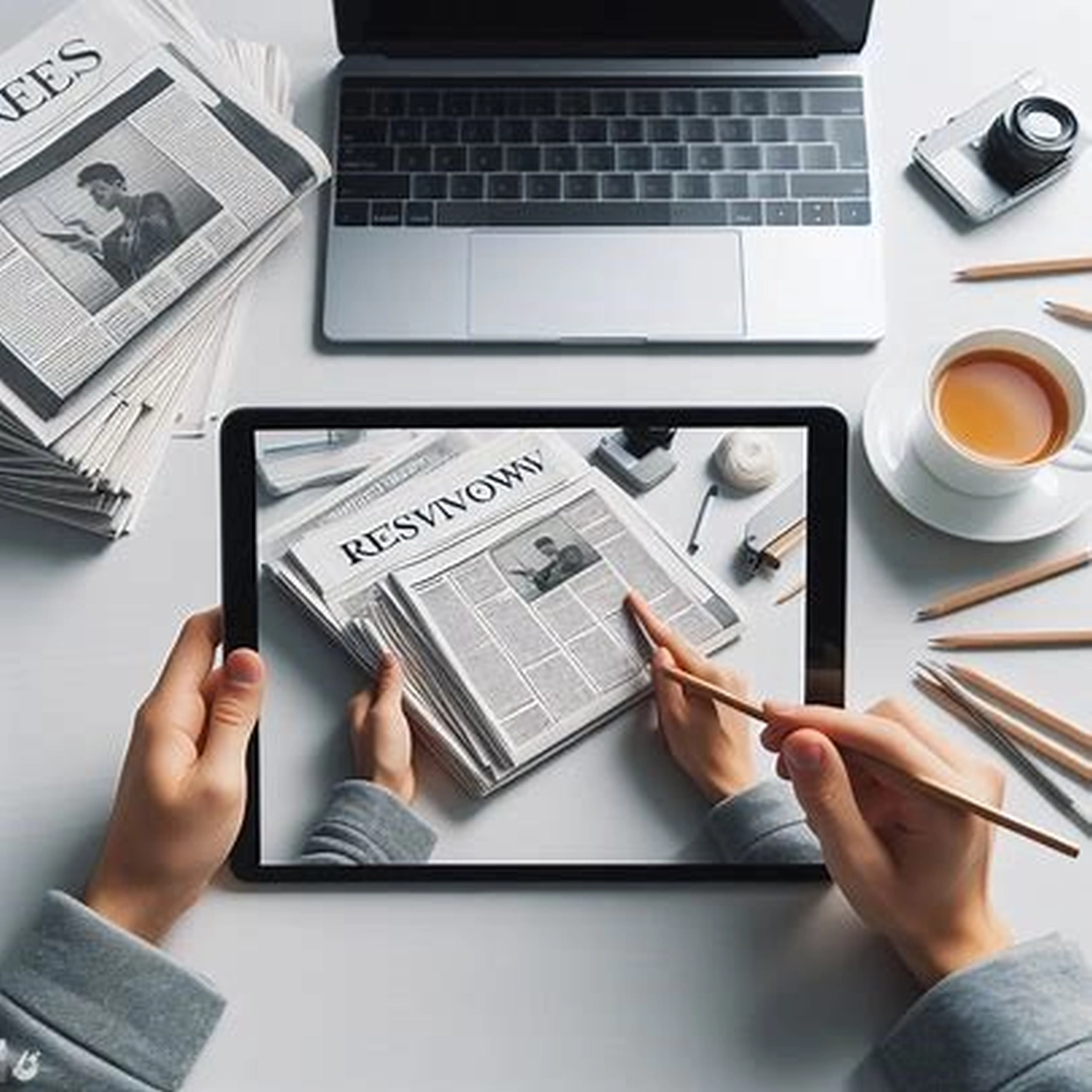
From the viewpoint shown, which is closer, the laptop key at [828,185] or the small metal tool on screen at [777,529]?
the small metal tool on screen at [777,529]

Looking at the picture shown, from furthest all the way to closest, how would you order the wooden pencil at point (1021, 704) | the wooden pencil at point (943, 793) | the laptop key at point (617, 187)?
1. the laptop key at point (617, 187)
2. the wooden pencil at point (1021, 704)
3. the wooden pencil at point (943, 793)

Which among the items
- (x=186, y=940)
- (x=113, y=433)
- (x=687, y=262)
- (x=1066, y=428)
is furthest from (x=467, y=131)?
(x=186, y=940)

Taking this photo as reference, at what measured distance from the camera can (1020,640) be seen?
100cm

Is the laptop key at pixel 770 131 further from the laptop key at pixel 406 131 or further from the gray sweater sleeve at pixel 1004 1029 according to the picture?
the gray sweater sleeve at pixel 1004 1029

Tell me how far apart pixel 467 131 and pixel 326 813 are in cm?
40

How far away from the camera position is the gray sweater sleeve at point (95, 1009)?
888mm

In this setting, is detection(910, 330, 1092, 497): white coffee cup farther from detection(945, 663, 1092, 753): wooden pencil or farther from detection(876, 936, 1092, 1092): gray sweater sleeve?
detection(876, 936, 1092, 1092): gray sweater sleeve

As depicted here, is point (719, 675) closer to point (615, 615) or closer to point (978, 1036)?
point (615, 615)

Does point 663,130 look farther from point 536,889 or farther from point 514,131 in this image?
point 536,889

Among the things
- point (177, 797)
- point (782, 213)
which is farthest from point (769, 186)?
point (177, 797)

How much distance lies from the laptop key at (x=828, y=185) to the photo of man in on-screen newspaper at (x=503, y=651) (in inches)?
7.2

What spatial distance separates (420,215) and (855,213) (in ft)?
0.80

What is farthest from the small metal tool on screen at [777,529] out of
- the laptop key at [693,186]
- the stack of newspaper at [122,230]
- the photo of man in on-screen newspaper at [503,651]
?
the stack of newspaper at [122,230]

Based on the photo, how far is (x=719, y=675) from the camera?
0.95m
